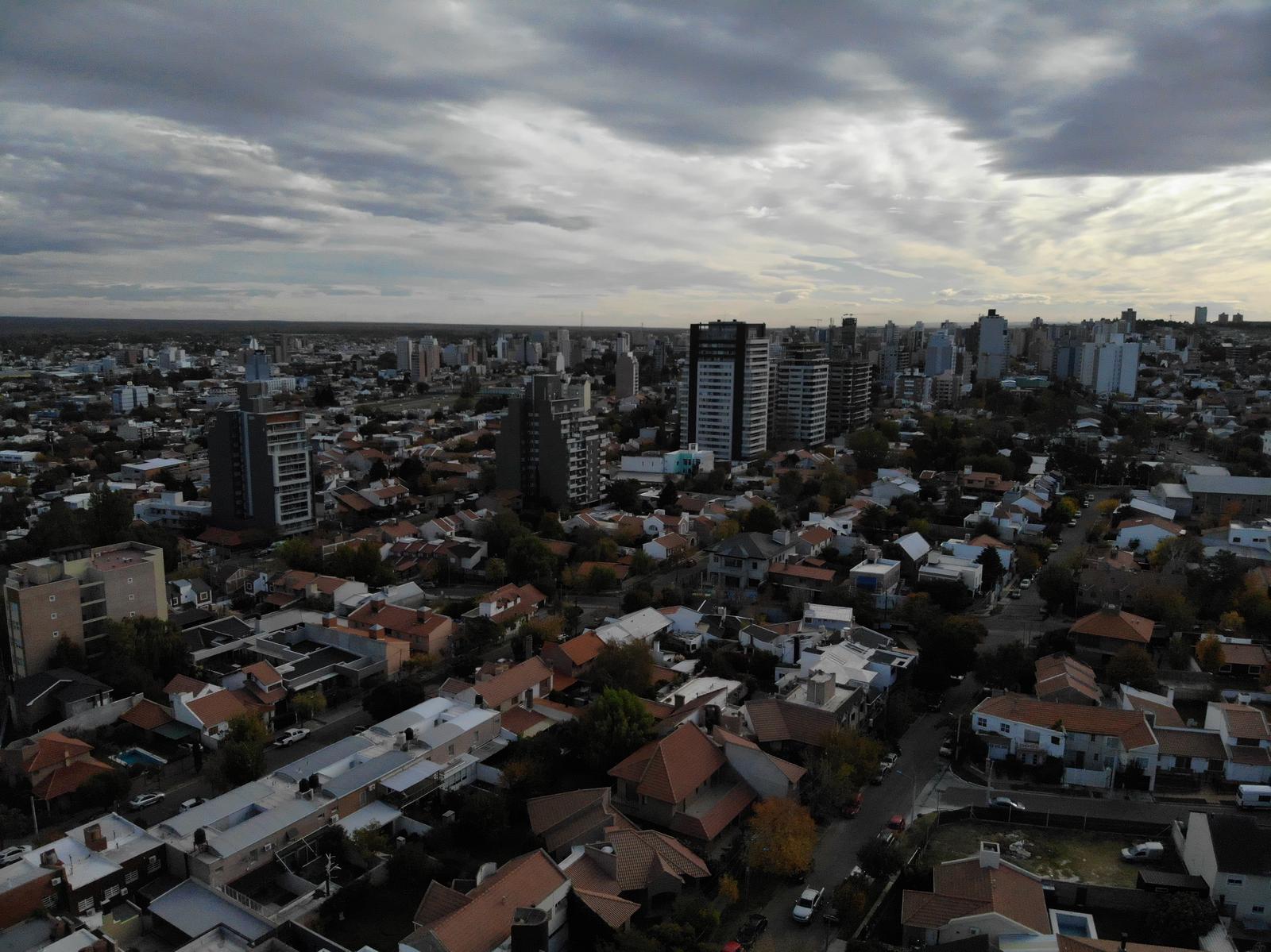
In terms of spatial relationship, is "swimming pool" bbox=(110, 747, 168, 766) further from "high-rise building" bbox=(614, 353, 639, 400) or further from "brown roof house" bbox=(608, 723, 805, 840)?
"high-rise building" bbox=(614, 353, 639, 400)

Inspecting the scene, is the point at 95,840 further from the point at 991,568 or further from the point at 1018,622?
the point at 991,568

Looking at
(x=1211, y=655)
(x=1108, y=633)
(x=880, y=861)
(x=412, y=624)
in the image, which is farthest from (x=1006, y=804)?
(x=412, y=624)

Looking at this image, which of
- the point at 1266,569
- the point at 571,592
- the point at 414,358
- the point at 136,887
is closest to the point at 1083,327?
the point at 414,358

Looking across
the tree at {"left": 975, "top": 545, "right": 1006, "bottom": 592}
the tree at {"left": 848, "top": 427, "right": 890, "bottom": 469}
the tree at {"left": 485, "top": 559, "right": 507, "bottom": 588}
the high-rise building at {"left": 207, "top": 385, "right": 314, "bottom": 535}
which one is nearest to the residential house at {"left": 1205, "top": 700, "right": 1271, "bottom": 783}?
the tree at {"left": 975, "top": 545, "right": 1006, "bottom": 592}

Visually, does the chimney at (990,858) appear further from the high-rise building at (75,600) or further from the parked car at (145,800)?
the high-rise building at (75,600)

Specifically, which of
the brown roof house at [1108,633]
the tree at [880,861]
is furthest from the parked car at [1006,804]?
the brown roof house at [1108,633]

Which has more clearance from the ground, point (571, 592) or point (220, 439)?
point (220, 439)

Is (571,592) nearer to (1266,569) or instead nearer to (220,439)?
(220,439)
